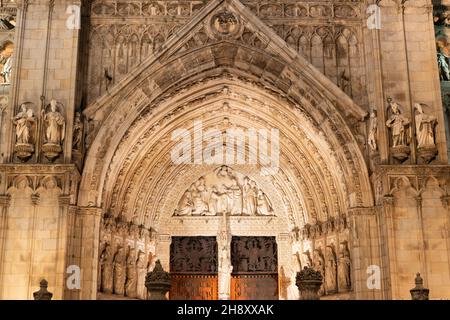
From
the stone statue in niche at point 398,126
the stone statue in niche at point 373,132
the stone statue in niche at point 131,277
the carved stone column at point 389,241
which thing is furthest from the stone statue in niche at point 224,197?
the stone statue in niche at point 398,126

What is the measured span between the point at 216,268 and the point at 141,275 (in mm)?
2036

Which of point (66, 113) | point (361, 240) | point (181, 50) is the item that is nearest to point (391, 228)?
point (361, 240)

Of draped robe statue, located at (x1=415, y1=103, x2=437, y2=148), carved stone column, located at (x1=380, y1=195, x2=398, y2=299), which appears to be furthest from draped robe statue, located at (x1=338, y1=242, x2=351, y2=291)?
draped robe statue, located at (x1=415, y1=103, x2=437, y2=148)

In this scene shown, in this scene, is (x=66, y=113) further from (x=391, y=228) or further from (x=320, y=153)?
(x=391, y=228)

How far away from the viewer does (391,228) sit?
12.5 m

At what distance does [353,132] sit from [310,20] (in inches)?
103

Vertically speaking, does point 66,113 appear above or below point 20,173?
above

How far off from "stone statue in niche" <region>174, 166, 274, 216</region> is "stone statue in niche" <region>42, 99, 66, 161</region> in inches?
181

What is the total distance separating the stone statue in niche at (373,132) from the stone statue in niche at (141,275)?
5.72 metres

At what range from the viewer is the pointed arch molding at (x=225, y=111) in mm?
13562

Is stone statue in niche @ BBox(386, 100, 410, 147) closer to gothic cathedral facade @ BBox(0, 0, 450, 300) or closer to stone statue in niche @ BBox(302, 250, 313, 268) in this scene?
gothic cathedral facade @ BBox(0, 0, 450, 300)

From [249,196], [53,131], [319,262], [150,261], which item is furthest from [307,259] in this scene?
[53,131]

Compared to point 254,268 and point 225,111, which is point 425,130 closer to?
point 225,111
